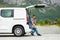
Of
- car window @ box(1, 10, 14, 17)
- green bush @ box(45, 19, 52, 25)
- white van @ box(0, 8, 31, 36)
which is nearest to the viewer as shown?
white van @ box(0, 8, 31, 36)

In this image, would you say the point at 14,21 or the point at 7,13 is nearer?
the point at 14,21

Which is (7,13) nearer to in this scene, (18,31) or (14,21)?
(14,21)

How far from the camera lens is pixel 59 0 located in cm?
3275

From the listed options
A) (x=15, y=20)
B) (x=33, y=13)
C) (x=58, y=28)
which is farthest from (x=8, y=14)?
(x=33, y=13)

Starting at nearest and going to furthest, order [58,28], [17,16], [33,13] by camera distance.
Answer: [17,16] → [58,28] → [33,13]

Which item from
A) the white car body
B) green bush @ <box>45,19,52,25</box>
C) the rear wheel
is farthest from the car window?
green bush @ <box>45,19,52,25</box>

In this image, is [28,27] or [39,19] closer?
[28,27]

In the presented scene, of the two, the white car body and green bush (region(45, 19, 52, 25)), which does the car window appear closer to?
the white car body

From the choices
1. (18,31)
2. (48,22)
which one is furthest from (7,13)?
(48,22)

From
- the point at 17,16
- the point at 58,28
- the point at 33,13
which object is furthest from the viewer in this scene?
the point at 33,13

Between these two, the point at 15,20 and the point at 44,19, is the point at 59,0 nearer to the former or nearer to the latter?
the point at 44,19

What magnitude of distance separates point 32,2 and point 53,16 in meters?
2.38

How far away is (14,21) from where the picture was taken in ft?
75.8

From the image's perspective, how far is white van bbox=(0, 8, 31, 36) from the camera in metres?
23.0
